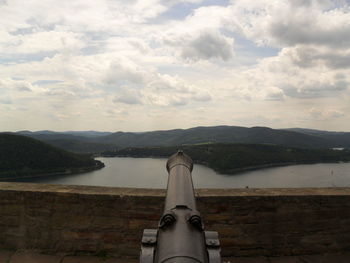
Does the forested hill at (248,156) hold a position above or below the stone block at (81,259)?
below

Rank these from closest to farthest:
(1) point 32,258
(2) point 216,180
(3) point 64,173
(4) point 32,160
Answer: (1) point 32,258 < (2) point 216,180 < (3) point 64,173 < (4) point 32,160

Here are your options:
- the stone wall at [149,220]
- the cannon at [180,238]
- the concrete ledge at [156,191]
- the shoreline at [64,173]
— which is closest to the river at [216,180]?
the shoreline at [64,173]

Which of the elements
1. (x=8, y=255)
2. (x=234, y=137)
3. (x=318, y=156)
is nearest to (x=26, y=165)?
(x=8, y=255)

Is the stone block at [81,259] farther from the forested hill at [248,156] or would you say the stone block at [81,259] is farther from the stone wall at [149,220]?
the forested hill at [248,156]

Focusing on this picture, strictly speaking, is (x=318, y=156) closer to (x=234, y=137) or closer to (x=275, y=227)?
(x=234, y=137)

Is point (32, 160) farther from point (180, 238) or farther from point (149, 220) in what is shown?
point (180, 238)

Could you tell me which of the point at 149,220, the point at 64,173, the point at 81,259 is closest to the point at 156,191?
the point at 149,220
